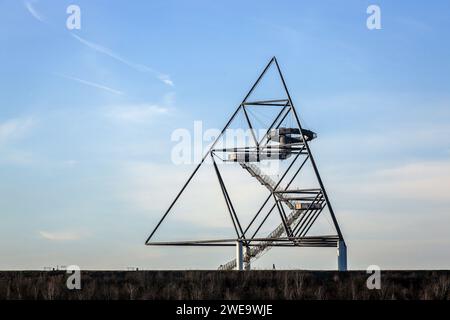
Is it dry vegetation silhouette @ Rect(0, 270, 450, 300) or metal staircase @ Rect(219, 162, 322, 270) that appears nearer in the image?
dry vegetation silhouette @ Rect(0, 270, 450, 300)

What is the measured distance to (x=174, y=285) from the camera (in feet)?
69.3

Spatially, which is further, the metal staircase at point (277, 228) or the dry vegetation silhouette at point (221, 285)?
the metal staircase at point (277, 228)

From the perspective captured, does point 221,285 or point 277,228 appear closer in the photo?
point 221,285

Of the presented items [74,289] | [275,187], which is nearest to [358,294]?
[74,289]

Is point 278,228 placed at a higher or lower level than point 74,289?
higher
